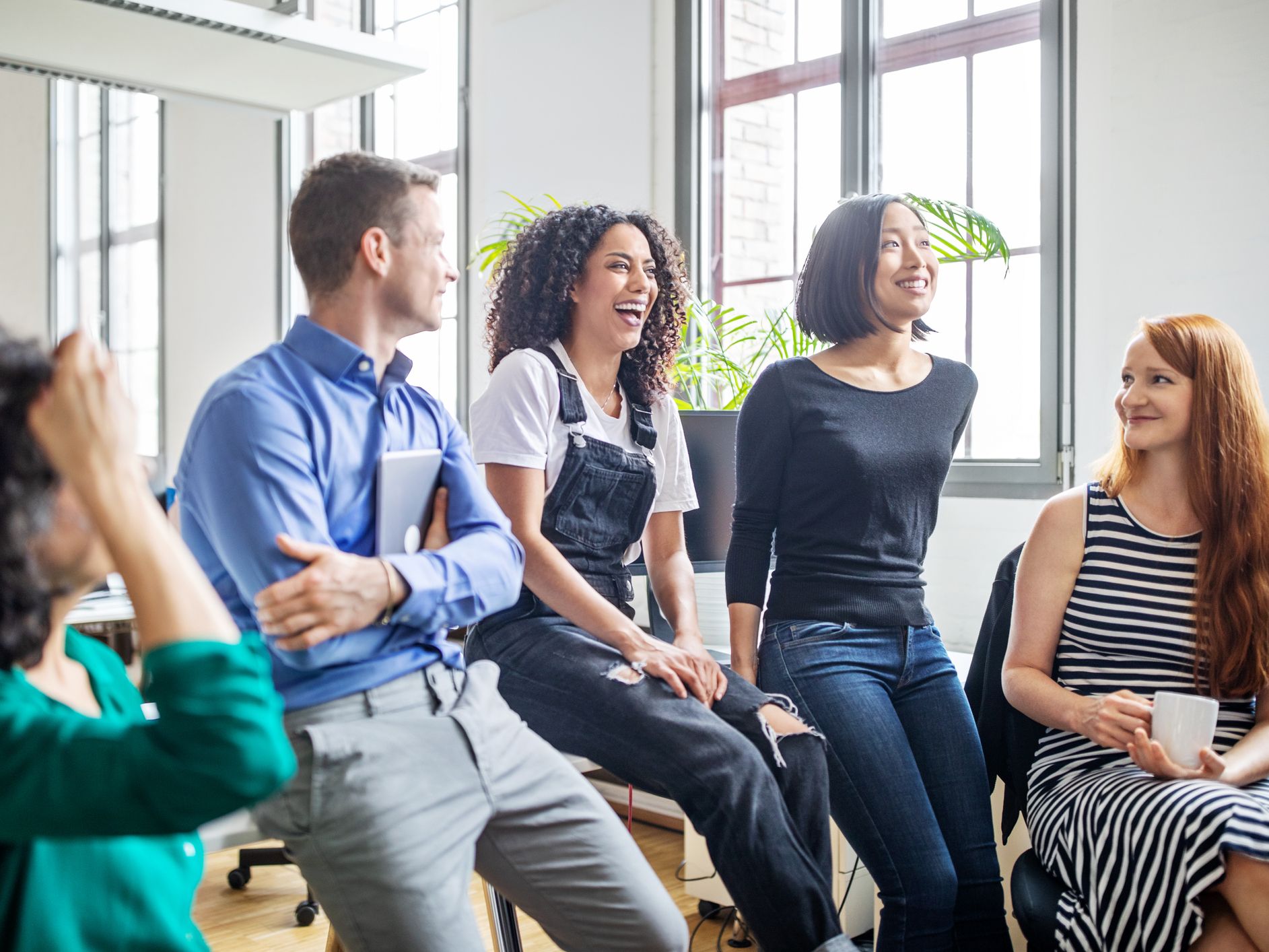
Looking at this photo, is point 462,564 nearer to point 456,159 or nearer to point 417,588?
point 417,588

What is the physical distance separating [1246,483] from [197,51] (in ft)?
8.09

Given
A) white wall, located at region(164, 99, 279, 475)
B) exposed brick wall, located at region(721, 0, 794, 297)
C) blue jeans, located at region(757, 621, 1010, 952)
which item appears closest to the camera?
blue jeans, located at region(757, 621, 1010, 952)

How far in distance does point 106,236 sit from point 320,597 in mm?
6857

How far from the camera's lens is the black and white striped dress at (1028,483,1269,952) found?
153cm

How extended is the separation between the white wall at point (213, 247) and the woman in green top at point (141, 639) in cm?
518

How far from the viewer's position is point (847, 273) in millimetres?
2061

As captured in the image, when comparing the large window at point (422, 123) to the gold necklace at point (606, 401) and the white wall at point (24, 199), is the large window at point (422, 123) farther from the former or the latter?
the white wall at point (24, 199)

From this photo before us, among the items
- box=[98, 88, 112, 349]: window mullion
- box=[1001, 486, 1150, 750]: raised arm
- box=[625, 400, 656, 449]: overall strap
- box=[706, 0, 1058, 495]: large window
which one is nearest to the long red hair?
box=[1001, 486, 1150, 750]: raised arm

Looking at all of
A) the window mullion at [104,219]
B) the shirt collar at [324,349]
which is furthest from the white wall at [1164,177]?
the window mullion at [104,219]

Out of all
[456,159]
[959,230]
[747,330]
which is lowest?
[747,330]

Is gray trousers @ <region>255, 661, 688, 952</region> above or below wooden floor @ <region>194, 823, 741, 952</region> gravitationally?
above

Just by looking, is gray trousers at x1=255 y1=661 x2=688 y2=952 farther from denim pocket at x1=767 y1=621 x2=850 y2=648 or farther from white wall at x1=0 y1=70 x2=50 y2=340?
white wall at x1=0 y1=70 x2=50 y2=340

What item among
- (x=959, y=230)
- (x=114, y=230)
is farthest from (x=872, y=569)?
(x=114, y=230)

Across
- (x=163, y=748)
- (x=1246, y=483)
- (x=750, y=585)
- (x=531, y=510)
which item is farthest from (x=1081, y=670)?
(x=163, y=748)
